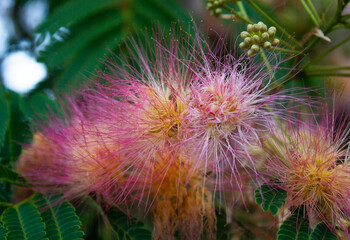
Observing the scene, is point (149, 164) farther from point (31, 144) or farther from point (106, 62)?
point (31, 144)

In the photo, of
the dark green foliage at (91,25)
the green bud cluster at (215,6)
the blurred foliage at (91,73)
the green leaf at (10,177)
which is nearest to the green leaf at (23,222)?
the blurred foliage at (91,73)

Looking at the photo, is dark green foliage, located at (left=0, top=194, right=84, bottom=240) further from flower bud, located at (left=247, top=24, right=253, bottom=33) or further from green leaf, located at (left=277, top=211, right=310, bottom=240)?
flower bud, located at (left=247, top=24, right=253, bottom=33)

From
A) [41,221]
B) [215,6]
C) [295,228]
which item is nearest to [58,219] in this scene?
[41,221]

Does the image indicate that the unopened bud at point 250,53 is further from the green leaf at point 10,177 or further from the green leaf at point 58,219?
the green leaf at point 10,177

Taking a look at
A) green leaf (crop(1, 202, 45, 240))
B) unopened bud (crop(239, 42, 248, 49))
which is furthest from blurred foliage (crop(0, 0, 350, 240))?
unopened bud (crop(239, 42, 248, 49))

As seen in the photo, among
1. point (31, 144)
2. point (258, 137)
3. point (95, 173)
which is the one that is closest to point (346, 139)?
point (258, 137)

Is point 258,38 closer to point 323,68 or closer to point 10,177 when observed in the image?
point 323,68
